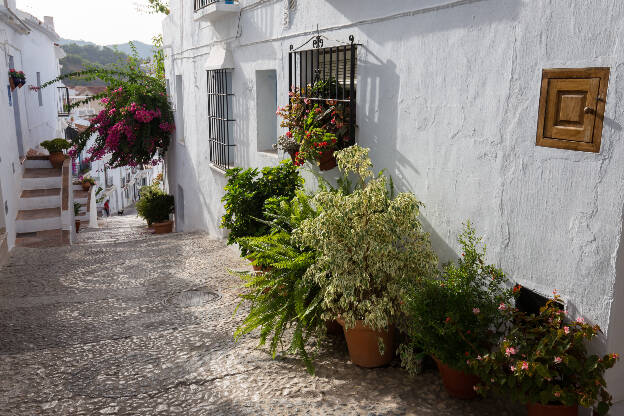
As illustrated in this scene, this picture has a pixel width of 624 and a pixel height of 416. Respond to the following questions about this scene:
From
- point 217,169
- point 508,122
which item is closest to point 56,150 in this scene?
point 217,169

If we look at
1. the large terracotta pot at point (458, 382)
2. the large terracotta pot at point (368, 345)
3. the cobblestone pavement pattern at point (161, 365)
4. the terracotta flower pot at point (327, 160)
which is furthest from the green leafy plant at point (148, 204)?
the large terracotta pot at point (458, 382)

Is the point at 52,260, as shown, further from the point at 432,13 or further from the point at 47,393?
the point at 432,13

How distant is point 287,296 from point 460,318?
148cm

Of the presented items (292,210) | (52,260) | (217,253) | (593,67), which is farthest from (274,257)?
(52,260)

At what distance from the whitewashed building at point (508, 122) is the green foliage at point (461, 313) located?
0.72ft

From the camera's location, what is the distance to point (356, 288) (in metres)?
3.83

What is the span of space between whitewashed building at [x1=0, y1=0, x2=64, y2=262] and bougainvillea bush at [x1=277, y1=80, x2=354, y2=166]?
4926mm

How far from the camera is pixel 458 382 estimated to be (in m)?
3.37

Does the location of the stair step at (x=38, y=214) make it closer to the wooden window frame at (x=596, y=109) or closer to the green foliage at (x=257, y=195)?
the green foliage at (x=257, y=195)

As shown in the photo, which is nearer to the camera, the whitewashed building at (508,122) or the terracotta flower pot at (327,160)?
the whitewashed building at (508,122)

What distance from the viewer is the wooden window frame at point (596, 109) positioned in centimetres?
279

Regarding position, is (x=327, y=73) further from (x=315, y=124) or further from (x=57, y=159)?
(x=57, y=159)

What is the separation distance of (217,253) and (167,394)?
14.6 ft

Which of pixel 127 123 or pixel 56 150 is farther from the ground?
pixel 127 123
